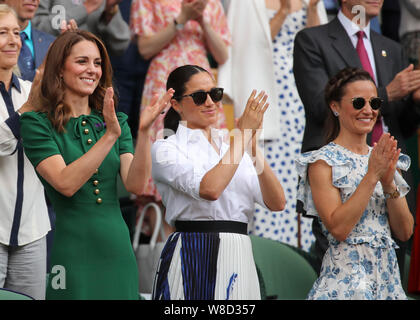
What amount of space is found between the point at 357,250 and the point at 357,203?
0.84 feet

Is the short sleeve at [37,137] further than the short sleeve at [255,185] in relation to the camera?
No

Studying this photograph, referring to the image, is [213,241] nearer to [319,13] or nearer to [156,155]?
[156,155]

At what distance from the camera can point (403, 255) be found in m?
5.05

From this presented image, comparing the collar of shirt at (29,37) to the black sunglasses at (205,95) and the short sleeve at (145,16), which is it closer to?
the short sleeve at (145,16)

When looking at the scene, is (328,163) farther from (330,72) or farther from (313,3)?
(313,3)

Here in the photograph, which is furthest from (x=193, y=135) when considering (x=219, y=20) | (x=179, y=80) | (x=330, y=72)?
(x=219, y=20)

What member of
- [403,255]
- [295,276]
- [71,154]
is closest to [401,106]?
[403,255]

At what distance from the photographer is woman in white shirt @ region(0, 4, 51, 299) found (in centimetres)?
425

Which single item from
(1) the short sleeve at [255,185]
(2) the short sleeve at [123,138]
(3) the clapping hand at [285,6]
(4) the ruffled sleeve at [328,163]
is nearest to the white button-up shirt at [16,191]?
(2) the short sleeve at [123,138]

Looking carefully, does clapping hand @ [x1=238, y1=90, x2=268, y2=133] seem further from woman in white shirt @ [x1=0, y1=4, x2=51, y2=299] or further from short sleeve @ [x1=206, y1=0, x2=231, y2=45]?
short sleeve @ [x1=206, y1=0, x2=231, y2=45]

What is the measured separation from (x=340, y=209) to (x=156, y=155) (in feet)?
2.94

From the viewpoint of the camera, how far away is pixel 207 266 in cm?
382

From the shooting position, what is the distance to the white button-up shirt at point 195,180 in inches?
153

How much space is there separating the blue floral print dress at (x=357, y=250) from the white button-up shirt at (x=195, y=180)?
15.6 inches
